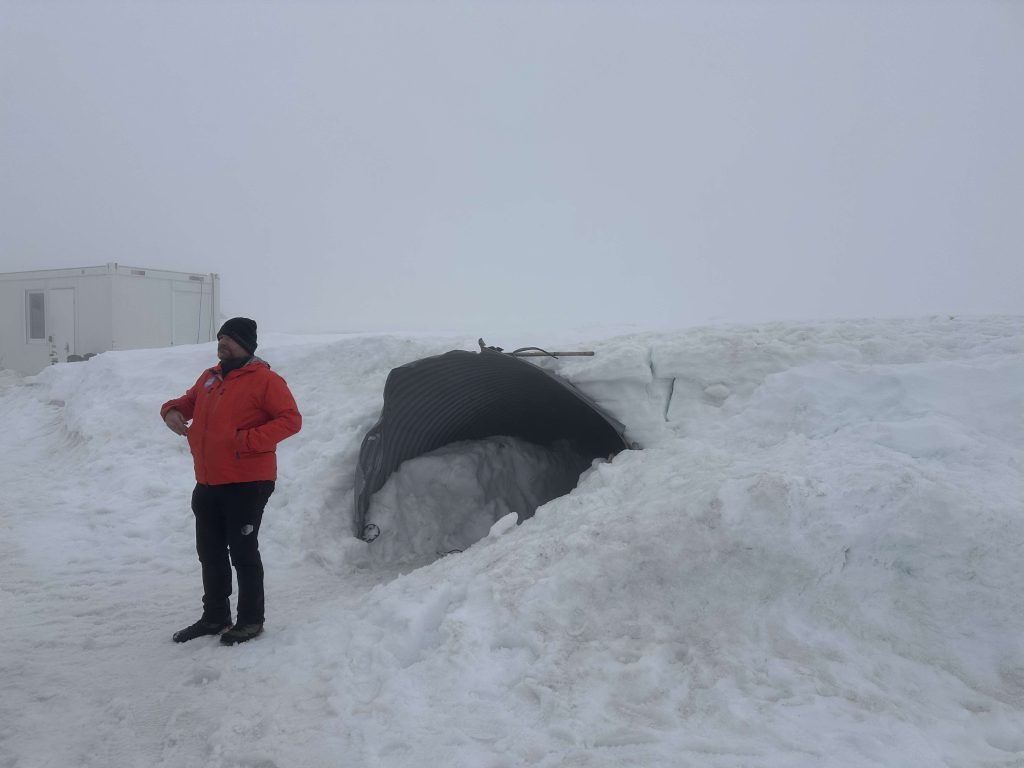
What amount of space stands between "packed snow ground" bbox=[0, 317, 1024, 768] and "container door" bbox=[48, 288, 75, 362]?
10.3 metres

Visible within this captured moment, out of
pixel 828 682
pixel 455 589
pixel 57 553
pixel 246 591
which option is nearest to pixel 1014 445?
pixel 828 682

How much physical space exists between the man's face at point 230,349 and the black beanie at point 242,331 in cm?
2

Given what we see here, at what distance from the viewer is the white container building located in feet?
46.8

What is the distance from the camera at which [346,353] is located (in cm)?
942

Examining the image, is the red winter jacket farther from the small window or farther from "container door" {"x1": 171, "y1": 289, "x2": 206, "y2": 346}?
the small window

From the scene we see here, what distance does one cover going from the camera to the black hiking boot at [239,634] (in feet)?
13.4

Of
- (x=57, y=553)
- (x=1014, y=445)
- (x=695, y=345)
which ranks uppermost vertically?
(x=695, y=345)

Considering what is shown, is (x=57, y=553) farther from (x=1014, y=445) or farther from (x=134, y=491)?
(x=1014, y=445)

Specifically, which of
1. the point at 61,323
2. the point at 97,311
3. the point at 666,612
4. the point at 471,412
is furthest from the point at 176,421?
the point at 61,323

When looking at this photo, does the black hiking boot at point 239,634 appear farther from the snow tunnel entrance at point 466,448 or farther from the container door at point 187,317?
the container door at point 187,317

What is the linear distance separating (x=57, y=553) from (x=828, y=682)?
578cm

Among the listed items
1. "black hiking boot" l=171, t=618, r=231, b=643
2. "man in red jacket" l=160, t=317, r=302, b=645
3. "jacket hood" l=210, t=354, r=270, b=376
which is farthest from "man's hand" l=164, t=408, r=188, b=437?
"black hiking boot" l=171, t=618, r=231, b=643

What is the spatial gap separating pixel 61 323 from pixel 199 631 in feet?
44.0

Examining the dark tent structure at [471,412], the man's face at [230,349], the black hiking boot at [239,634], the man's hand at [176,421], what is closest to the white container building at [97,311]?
the dark tent structure at [471,412]
